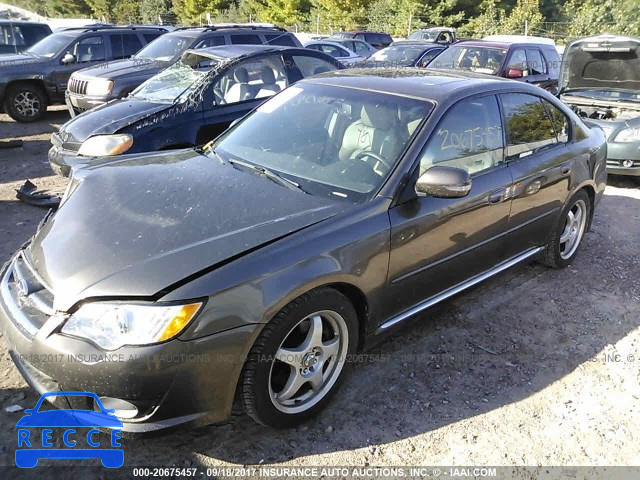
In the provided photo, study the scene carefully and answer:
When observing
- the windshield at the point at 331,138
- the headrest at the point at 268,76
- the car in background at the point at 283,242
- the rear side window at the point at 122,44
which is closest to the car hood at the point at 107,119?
the headrest at the point at 268,76

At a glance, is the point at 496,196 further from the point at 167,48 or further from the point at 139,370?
the point at 167,48

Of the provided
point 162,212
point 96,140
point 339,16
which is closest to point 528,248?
point 162,212

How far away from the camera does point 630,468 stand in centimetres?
261

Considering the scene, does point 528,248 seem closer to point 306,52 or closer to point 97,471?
point 97,471

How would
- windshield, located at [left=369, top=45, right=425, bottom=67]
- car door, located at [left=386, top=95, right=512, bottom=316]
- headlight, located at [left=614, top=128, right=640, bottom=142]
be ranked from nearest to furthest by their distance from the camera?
1. car door, located at [left=386, top=95, right=512, bottom=316]
2. headlight, located at [left=614, top=128, right=640, bottom=142]
3. windshield, located at [left=369, top=45, right=425, bottom=67]

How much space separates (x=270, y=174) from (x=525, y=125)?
2025mm

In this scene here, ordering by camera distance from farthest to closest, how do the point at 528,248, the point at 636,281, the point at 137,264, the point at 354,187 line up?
the point at 636,281 < the point at 528,248 < the point at 354,187 < the point at 137,264

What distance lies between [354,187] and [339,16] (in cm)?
3882

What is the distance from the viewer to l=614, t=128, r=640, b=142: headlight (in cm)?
675

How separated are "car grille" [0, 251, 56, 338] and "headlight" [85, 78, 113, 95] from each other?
20.6 ft

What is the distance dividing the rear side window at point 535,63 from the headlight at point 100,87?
7.94 meters

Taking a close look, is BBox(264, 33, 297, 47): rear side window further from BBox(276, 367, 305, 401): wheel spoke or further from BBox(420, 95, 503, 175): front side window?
BBox(276, 367, 305, 401): wheel spoke

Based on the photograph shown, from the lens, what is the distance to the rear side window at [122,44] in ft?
35.7

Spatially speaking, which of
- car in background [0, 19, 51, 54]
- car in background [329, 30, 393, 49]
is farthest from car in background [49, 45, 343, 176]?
car in background [329, 30, 393, 49]
